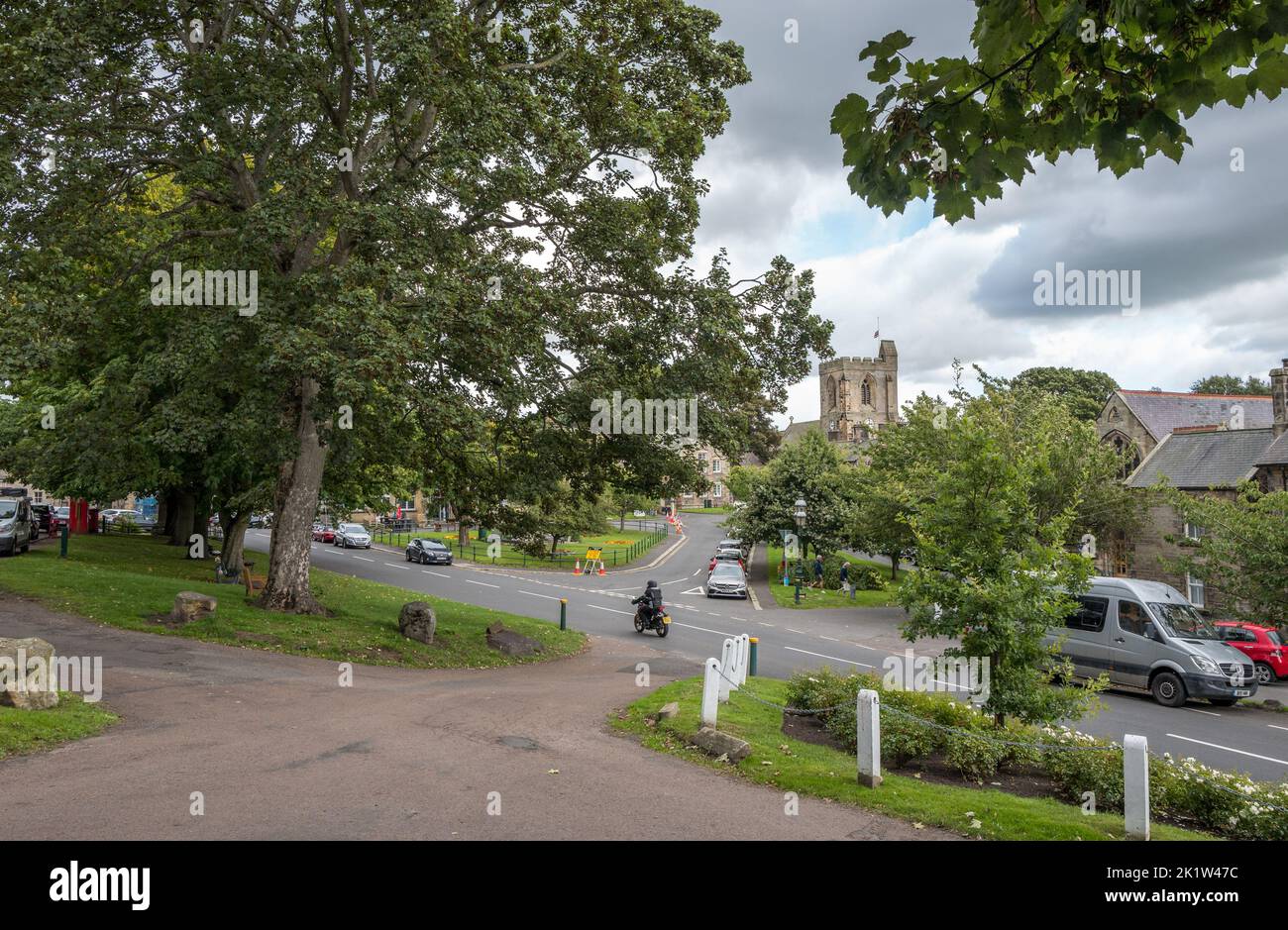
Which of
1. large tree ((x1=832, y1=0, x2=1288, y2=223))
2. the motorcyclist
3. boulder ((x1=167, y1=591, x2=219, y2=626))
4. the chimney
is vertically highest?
the chimney

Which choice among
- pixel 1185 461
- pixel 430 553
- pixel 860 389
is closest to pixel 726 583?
pixel 430 553

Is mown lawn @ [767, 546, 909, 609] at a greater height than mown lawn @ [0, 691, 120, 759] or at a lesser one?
lesser

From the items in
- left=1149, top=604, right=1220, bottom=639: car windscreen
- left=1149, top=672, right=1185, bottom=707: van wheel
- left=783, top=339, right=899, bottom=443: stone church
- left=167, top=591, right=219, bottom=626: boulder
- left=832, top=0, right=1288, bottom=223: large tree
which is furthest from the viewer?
left=783, top=339, right=899, bottom=443: stone church

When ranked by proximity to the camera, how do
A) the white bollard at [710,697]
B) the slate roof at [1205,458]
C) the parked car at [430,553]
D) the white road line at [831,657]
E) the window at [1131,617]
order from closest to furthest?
the white bollard at [710,697]
the window at [1131,617]
the white road line at [831,657]
the slate roof at [1205,458]
the parked car at [430,553]

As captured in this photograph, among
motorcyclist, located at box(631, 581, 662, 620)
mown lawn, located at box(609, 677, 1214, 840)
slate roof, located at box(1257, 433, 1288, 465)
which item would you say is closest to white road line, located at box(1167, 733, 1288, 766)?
mown lawn, located at box(609, 677, 1214, 840)

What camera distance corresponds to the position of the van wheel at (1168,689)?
56.1 feet

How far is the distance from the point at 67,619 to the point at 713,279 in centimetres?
1484

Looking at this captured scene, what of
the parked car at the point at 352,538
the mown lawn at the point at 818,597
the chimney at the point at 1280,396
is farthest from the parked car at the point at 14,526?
the chimney at the point at 1280,396

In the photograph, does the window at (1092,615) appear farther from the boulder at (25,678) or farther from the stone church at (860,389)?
the stone church at (860,389)

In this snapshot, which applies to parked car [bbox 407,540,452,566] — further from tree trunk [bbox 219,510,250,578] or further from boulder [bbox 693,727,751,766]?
boulder [bbox 693,727,751,766]

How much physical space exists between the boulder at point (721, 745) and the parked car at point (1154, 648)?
37.0 ft

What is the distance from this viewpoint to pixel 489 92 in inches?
572

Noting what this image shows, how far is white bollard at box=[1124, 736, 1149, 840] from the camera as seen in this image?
6523mm
